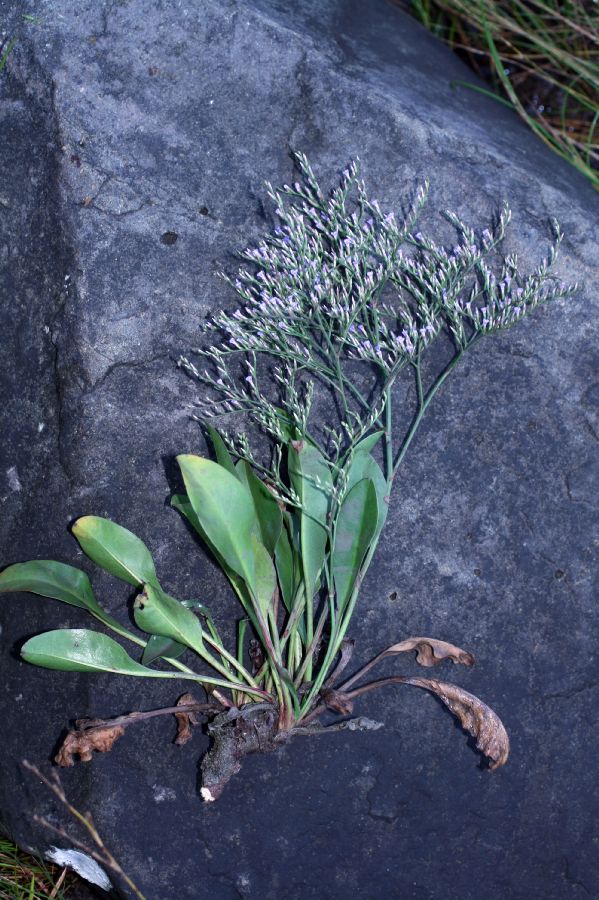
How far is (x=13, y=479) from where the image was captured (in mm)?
2168

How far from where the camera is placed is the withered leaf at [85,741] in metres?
2.01

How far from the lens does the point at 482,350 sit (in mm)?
2275

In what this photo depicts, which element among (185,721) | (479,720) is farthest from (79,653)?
(479,720)

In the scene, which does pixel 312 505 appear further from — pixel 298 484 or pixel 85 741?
pixel 85 741

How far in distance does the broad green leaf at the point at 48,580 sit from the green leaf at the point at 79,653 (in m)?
0.07

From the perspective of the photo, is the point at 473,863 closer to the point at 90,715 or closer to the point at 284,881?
the point at 284,881

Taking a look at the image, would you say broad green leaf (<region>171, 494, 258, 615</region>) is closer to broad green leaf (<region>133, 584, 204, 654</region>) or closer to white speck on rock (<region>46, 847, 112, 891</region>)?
broad green leaf (<region>133, 584, 204, 654</region>)

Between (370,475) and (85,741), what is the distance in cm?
84

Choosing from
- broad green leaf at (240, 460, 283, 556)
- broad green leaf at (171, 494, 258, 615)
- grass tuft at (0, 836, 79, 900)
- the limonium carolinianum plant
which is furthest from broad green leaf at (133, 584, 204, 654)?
grass tuft at (0, 836, 79, 900)

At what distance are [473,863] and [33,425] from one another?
1444 mm

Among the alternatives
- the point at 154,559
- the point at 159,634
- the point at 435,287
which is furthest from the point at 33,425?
the point at 435,287

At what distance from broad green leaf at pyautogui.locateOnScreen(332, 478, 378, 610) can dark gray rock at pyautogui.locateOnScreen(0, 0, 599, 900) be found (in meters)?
0.20

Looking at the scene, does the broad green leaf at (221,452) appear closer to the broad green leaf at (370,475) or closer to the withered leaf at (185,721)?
the broad green leaf at (370,475)

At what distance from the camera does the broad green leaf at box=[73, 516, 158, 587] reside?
199cm
